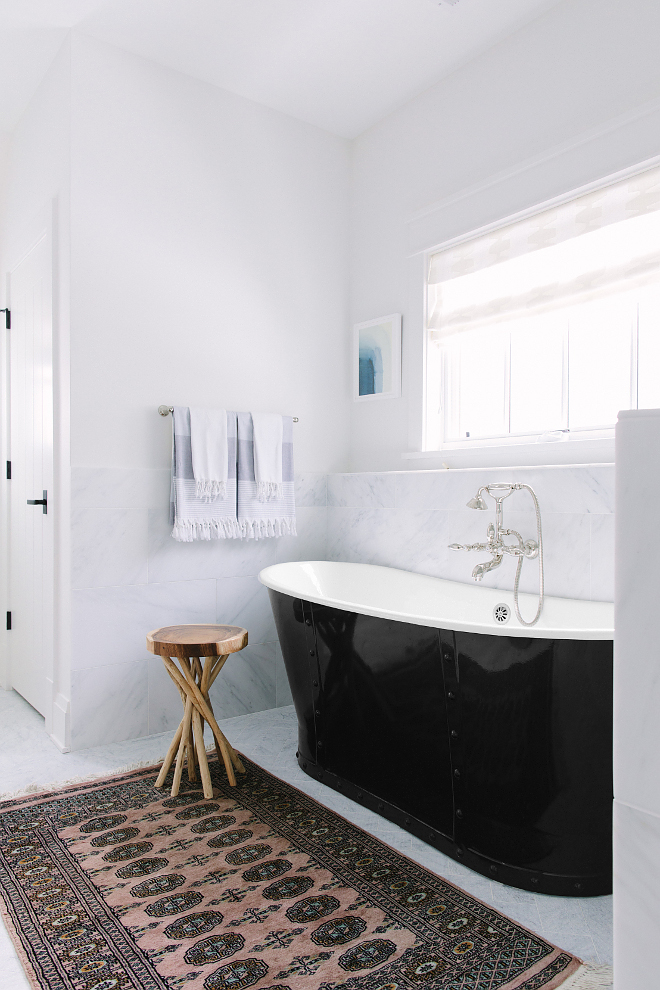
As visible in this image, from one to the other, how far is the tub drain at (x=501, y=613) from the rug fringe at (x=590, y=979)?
125 cm

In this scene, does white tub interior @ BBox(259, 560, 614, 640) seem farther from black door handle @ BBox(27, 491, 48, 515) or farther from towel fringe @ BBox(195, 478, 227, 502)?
black door handle @ BBox(27, 491, 48, 515)

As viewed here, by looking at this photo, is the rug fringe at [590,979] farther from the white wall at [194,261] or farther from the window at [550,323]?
the white wall at [194,261]

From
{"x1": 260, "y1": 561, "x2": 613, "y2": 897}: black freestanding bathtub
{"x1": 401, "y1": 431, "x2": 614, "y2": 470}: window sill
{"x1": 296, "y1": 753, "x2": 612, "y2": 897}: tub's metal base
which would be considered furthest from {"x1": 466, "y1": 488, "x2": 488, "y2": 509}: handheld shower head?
{"x1": 296, "y1": 753, "x2": 612, "y2": 897}: tub's metal base

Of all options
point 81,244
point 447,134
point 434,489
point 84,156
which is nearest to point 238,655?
point 434,489

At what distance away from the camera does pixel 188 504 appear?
287cm

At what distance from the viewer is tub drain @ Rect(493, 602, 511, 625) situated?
8.35 ft

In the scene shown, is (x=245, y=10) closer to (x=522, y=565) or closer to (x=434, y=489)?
(x=434, y=489)

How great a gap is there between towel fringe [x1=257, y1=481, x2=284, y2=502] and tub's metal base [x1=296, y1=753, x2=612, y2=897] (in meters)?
1.39

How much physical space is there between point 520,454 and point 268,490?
3.77 ft

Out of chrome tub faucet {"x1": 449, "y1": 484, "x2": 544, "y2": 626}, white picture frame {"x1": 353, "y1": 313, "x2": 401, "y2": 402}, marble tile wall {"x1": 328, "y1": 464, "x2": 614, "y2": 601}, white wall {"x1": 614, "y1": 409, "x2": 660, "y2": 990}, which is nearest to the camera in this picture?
white wall {"x1": 614, "y1": 409, "x2": 660, "y2": 990}

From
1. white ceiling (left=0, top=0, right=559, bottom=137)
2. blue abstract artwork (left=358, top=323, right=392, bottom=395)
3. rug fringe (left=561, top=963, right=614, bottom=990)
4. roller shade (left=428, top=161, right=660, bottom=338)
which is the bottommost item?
rug fringe (left=561, top=963, right=614, bottom=990)

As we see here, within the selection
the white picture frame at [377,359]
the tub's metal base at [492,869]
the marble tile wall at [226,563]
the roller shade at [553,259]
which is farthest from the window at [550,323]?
the tub's metal base at [492,869]

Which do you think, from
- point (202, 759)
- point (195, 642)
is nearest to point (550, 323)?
point (195, 642)

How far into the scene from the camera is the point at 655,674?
56 centimetres
